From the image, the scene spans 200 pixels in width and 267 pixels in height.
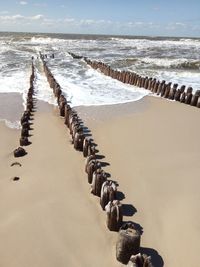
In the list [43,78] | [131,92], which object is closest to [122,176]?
[131,92]

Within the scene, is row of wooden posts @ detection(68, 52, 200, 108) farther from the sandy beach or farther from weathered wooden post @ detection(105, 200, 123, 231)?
weathered wooden post @ detection(105, 200, 123, 231)

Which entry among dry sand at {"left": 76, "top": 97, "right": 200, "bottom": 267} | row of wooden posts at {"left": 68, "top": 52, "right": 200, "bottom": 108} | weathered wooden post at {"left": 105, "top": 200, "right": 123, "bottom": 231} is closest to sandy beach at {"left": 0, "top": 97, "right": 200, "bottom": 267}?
dry sand at {"left": 76, "top": 97, "right": 200, "bottom": 267}

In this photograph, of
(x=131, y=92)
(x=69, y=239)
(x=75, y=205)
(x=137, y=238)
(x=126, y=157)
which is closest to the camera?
(x=137, y=238)

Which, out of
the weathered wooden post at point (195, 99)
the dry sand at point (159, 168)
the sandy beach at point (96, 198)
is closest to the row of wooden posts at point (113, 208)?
the sandy beach at point (96, 198)

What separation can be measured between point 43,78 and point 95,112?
35.7 feet

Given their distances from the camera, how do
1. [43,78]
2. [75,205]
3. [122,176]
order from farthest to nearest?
1. [43,78]
2. [122,176]
3. [75,205]

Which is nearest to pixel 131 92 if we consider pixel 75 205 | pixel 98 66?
pixel 98 66

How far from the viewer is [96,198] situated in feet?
24.5

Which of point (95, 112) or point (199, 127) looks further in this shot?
point (95, 112)

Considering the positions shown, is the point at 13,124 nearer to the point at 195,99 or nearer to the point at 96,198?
the point at 96,198

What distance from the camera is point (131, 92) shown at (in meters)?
19.0

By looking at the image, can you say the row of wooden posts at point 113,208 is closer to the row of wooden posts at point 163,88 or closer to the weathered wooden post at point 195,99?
the weathered wooden post at point 195,99

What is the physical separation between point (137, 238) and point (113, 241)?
24.8 inches

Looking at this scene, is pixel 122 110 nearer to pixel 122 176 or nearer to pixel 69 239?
pixel 122 176
